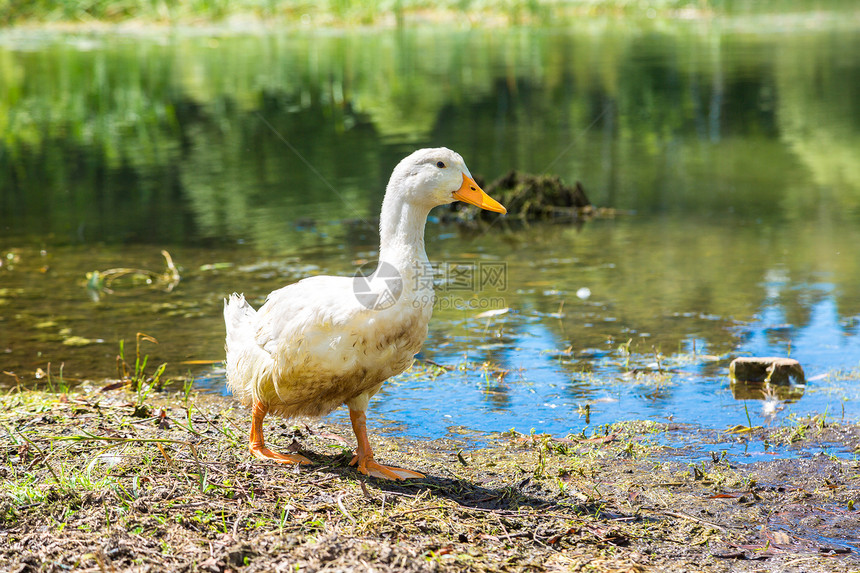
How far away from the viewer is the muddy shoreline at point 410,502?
12.6 ft

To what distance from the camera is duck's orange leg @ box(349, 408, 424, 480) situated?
4.82 metres

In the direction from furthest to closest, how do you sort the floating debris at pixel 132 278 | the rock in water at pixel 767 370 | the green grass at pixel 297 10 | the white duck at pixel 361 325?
1. the green grass at pixel 297 10
2. the floating debris at pixel 132 278
3. the rock in water at pixel 767 370
4. the white duck at pixel 361 325

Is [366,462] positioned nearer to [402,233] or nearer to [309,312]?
[309,312]

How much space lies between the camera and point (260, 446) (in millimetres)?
5125

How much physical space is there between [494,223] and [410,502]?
765 centimetres

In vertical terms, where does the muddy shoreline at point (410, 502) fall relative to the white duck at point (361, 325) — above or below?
below

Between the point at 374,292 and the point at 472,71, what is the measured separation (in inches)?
892

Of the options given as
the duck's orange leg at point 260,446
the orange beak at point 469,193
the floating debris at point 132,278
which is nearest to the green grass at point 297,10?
the floating debris at point 132,278

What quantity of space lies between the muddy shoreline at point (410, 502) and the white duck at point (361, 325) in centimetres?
36

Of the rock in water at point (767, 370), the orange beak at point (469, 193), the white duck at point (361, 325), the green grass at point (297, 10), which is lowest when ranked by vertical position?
the rock in water at point (767, 370)

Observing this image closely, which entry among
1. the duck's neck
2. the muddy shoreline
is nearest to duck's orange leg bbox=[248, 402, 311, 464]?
the muddy shoreline

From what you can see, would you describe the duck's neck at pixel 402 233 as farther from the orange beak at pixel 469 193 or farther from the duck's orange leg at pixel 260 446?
the duck's orange leg at pixel 260 446

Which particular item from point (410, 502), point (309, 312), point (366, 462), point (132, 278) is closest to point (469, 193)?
point (309, 312)

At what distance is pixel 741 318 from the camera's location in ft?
25.7
